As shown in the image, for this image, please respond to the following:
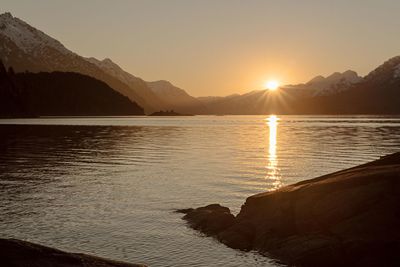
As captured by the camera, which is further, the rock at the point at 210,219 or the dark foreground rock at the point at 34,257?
the rock at the point at 210,219

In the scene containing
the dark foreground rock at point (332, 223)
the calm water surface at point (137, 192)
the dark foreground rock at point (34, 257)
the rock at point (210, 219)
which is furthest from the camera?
the rock at point (210, 219)

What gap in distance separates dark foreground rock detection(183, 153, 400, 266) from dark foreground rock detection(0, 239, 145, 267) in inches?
465

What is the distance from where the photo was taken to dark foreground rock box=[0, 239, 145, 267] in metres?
14.8

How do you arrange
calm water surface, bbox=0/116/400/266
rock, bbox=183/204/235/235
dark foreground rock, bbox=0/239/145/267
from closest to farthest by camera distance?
1. dark foreground rock, bbox=0/239/145/267
2. calm water surface, bbox=0/116/400/266
3. rock, bbox=183/204/235/235

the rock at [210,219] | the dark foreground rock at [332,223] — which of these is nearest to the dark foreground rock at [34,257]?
the dark foreground rock at [332,223]

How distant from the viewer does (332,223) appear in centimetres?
2438

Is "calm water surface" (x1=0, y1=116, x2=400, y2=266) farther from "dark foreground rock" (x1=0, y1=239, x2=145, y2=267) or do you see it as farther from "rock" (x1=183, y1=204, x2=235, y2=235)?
"dark foreground rock" (x1=0, y1=239, x2=145, y2=267)

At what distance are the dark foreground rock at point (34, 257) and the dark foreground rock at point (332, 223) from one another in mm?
11803

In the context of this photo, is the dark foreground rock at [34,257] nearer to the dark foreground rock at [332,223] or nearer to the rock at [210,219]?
the dark foreground rock at [332,223]

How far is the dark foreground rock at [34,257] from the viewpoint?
1476 centimetres

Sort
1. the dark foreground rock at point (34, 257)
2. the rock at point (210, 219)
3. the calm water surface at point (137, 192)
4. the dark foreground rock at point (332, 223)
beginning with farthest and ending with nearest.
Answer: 1. the rock at point (210, 219)
2. the calm water surface at point (137, 192)
3. the dark foreground rock at point (332, 223)
4. the dark foreground rock at point (34, 257)

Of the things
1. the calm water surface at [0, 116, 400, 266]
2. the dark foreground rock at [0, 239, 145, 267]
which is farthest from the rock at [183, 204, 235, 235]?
the dark foreground rock at [0, 239, 145, 267]

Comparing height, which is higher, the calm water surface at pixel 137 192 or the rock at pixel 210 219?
the rock at pixel 210 219

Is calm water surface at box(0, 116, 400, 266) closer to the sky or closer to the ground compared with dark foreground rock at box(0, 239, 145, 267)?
closer to the ground
